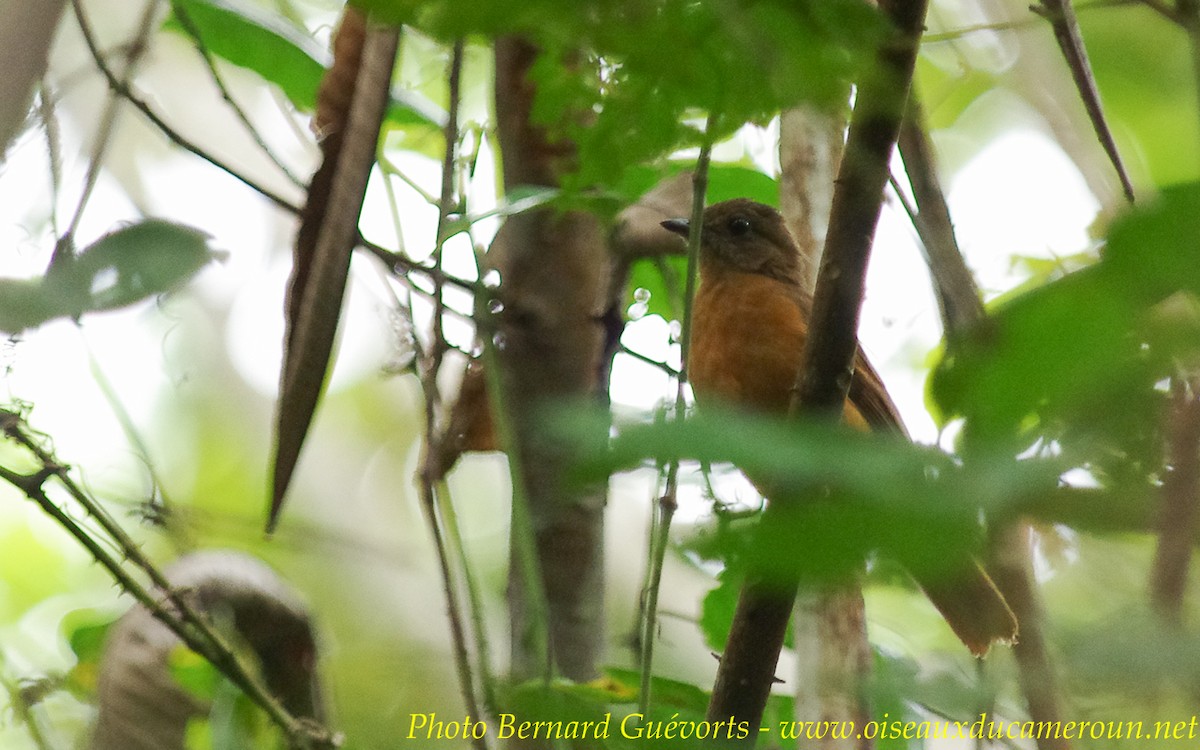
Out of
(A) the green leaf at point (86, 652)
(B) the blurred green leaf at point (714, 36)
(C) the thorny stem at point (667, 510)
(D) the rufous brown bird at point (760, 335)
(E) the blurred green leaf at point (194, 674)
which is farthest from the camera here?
(D) the rufous brown bird at point (760, 335)

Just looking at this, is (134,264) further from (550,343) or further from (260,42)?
(550,343)

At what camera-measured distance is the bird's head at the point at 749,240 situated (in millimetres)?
4305

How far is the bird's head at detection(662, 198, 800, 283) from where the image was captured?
169 inches

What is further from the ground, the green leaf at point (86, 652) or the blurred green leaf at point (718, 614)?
the blurred green leaf at point (718, 614)

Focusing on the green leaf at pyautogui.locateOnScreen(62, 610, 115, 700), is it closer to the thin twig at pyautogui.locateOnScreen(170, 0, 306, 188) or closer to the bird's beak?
the thin twig at pyautogui.locateOnScreen(170, 0, 306, 188)

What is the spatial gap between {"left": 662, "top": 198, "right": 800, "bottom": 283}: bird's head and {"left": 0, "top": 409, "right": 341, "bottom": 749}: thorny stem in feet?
7.81

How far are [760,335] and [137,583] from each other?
2.13 m

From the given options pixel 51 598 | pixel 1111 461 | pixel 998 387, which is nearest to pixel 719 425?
pixel 998 387

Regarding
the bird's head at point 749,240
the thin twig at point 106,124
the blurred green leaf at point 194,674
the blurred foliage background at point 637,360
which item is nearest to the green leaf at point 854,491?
the blurred foliage background at point 637,360

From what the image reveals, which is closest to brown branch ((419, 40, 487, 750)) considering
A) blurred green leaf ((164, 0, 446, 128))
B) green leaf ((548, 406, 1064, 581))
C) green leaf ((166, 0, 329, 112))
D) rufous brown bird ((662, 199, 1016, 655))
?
blurred green leaf ((164, 0, 446, 128))

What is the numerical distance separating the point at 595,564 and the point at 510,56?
146 cm

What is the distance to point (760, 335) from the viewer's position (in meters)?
3.81

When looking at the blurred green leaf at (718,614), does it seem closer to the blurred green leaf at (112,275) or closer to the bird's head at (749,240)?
the blurred green leaf at (112,275)

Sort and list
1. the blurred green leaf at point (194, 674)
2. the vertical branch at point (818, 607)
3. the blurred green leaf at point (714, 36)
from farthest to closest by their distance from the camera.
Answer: the blurred green leaf at point (194, 674) < the vertical branch at point (818, 607) < the blurred green leaf at point (714, 36)
